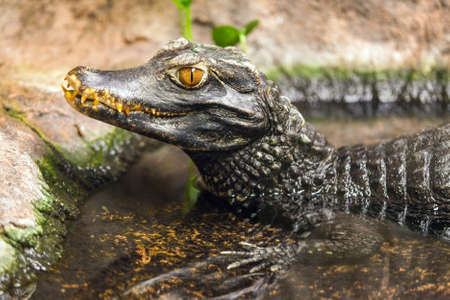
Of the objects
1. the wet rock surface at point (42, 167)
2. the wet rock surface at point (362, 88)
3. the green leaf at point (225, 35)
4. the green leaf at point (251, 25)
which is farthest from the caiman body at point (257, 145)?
the wet rock surface at point (362, 88)

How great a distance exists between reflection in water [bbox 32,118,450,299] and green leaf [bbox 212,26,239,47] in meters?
2.38

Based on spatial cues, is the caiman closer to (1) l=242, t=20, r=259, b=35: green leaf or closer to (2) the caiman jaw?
(2) the caiman jaw

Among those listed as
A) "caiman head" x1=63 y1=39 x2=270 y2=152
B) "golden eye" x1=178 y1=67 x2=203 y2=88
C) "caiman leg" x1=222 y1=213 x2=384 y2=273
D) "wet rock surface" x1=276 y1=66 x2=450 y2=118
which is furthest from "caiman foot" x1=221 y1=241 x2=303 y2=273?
"wet rock surface" x1=276 y1=66 x2=450 y2=118

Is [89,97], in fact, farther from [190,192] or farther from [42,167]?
[190,192]

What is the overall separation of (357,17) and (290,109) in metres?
3.57

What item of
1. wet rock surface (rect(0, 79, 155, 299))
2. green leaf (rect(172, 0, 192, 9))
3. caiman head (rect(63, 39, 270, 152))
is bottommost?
wet rock surface (rect(0, 79, 155, 299))

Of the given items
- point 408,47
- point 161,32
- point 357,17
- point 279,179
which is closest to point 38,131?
point 279,179

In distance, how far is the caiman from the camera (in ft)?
9.96

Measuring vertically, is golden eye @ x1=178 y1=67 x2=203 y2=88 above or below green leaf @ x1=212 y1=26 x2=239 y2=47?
below

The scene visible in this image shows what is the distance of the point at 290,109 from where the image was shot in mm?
3453

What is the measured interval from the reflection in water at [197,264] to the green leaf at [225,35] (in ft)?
7.81

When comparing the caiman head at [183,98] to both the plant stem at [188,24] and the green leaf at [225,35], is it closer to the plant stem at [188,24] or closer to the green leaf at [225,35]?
the green leaf at [225,35]

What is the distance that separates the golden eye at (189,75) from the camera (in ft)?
10.3

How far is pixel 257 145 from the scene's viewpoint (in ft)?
11.1
